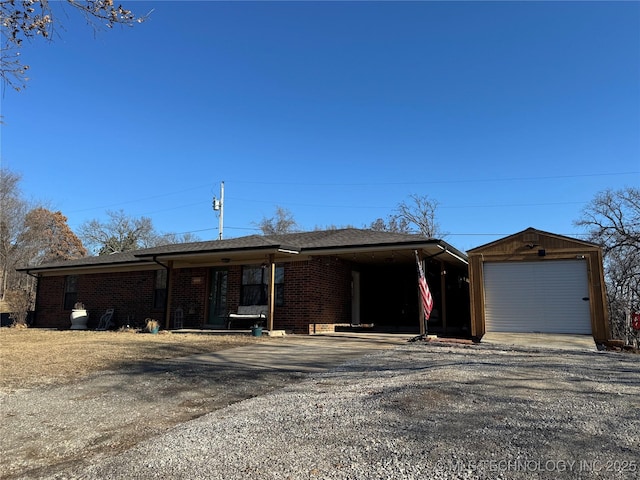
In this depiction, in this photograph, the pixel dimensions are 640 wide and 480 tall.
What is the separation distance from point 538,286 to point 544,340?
1.94 metres

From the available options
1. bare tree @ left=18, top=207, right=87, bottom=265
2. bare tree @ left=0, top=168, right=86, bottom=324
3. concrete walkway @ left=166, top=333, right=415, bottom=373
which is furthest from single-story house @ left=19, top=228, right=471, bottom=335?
bare tree @ left=18, top=207, right=87, bottom=265

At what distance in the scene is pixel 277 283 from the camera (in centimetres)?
1399

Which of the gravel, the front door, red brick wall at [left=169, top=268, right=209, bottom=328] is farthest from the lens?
red brick wall at [left=169, top=268, right=209, bottom=328]

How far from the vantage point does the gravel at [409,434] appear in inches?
108

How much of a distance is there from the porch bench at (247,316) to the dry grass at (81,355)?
189 centimetres

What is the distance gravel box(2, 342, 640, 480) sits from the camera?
108 inches

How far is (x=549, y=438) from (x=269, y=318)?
31.9 feet

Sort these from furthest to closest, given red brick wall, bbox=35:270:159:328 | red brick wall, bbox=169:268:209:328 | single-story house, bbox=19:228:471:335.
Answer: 1. red brick wall, bbox=35:270:159:328
2. red brick wall, bbox=169:268:209:328
3. single-story house, bbox=19:228:471:335

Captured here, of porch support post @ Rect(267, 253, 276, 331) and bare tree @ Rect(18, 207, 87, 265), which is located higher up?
bare tree @ Rect(18, 207, 87, 265)

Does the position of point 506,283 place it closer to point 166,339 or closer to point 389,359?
point 389,359

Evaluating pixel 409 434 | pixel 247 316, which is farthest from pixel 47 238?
pixel 409 434

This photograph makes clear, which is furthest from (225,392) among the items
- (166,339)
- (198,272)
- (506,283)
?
(198,272)

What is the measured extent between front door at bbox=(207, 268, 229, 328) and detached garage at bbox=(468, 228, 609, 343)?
8.04 meters

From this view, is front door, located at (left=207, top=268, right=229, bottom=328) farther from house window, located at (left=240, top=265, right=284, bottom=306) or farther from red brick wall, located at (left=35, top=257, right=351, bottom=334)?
house window, located at (left=240, top=265, right=284, bottom=306)
